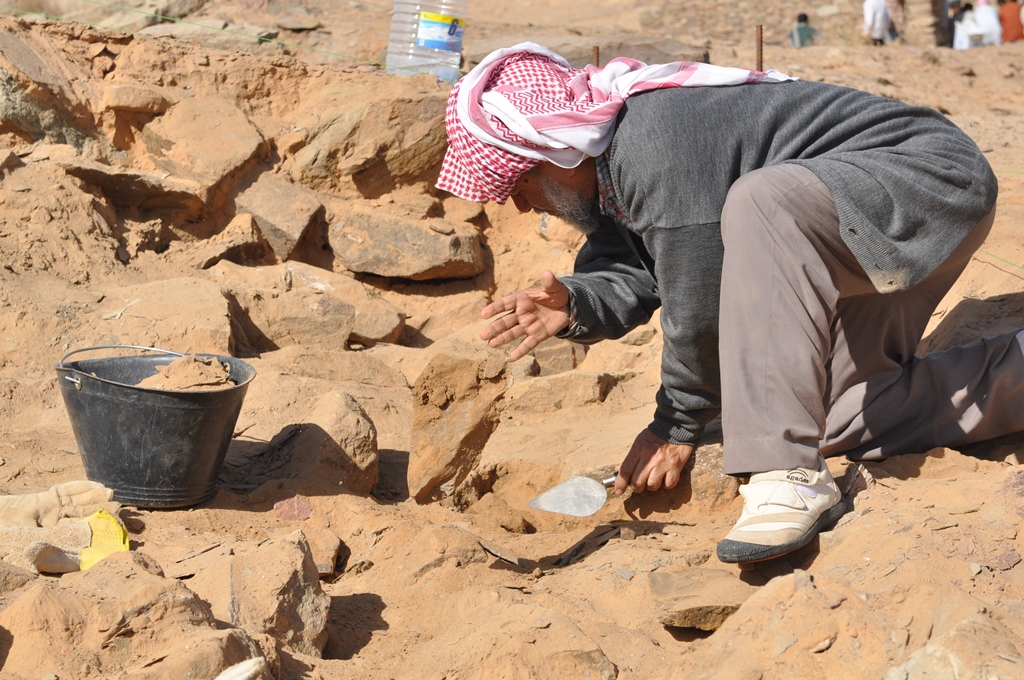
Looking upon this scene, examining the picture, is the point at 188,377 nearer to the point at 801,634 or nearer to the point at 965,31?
the point at 801,634

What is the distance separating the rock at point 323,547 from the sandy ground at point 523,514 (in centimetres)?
3

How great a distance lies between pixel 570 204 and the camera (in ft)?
8.45

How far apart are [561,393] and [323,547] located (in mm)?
1517

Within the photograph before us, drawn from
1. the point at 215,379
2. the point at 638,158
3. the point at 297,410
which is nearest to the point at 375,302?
the point at 297,410

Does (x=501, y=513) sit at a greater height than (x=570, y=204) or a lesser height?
lesser

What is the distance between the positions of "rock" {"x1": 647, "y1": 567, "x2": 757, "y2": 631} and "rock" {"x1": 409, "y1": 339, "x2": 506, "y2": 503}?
3.50 feet

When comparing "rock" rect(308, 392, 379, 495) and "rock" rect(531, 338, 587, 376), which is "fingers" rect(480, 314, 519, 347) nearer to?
"rock" rect(308, 392, 379, 495)

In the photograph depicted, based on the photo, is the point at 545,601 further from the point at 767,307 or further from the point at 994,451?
the point at 994,451

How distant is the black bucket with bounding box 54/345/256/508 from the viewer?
2859 mm

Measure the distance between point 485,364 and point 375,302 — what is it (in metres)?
2.59

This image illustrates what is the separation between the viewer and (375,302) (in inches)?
216

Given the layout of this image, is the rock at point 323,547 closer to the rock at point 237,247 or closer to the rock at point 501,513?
the rock at point 501,513

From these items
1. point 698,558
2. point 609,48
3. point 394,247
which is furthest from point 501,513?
point 609,48

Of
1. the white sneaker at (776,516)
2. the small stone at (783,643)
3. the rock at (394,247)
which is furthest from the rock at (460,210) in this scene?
the small stone at (783,643)
